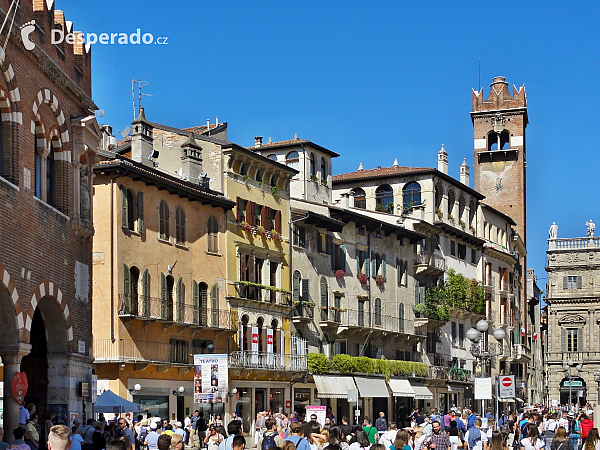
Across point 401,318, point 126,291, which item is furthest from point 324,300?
point 126,291

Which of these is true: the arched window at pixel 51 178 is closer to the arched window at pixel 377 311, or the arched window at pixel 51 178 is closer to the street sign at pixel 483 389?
the street sign at pixel 483 389

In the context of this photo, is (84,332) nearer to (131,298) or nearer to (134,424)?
(134,424)

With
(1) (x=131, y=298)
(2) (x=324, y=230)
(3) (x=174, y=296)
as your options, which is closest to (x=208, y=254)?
(3) (x=174, y=296)

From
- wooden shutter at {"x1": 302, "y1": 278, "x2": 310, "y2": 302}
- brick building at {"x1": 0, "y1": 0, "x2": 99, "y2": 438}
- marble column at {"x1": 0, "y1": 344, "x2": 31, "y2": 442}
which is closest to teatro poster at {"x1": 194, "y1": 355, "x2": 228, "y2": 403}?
brick building at {"x1": 0, "y1": 0, "x2": 99, "y2": 438}

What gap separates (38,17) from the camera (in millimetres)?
23203

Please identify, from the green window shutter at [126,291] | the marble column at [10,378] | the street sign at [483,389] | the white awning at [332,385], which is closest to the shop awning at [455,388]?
the white awning at [332,385]

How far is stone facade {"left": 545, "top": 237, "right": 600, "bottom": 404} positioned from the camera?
10119 centimetres

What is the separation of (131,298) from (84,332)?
14.5m

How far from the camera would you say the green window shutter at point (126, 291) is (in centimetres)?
3916

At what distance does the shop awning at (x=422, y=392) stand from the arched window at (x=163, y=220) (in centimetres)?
2280

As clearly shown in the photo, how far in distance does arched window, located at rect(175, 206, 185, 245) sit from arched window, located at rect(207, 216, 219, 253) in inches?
59.1

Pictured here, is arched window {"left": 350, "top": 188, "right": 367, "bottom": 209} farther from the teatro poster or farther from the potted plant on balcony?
the teatro poster

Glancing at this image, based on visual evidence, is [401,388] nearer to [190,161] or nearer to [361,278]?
[361,278]

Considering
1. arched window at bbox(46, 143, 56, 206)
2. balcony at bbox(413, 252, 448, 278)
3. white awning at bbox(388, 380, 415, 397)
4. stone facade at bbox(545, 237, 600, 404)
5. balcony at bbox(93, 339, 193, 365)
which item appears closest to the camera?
arched window at bbox(46, 143, 56, 206)
